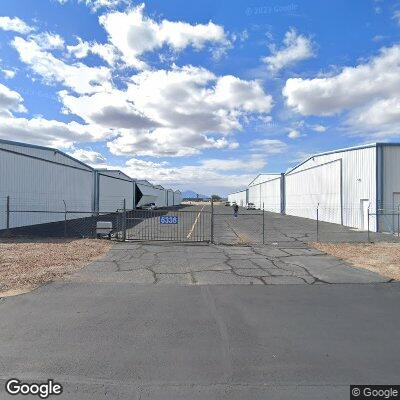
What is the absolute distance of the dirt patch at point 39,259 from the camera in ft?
26.9

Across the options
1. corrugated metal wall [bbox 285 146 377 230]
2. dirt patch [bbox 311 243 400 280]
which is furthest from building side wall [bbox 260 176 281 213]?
dirt patch [bbox 311 243 400 280]

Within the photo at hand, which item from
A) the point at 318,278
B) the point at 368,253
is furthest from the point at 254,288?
the point at 368,253

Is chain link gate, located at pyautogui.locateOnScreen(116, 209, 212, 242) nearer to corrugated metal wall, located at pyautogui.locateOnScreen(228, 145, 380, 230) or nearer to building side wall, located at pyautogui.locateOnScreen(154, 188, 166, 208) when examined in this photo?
corrugated metal wall, located at pyautogui.locateOnScreen(228, 145, 380, 230)

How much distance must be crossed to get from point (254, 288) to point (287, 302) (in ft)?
4.03

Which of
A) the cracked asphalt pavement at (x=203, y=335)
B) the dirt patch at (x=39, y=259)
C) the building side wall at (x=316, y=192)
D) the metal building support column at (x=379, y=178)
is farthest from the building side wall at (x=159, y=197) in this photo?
the cracked asphalt pavement at (x=203, y=335)

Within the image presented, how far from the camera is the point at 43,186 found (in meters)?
26.9

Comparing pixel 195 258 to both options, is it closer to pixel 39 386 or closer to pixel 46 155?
pixel 39 386

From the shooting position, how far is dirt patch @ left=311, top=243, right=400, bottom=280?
1037 cm

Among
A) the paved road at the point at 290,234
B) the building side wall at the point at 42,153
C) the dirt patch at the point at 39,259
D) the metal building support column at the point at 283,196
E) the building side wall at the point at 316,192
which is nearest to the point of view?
the dirt patch at the point at 39,259

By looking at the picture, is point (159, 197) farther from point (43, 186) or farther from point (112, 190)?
point (43, 186)

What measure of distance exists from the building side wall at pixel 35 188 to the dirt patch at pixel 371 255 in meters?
18.3

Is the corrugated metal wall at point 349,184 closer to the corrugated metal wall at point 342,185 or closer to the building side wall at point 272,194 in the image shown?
the corrugated metal wall at point 342,185

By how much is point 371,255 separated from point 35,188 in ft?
73.7

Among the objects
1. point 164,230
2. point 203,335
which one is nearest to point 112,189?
point 164,230
